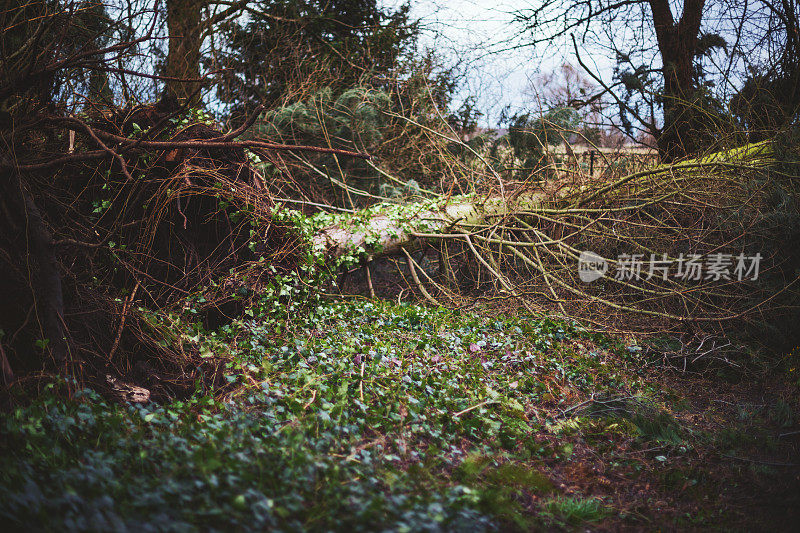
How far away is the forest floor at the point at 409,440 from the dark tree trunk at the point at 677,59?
441 cm

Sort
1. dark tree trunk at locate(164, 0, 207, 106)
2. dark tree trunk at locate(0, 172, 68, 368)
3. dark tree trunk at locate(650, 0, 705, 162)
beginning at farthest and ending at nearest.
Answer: dark tree trunk at locate(164, 0, 207, 106)
dark tree trunk at locate(650, 0, 705, 162)
dark tree trunk at locate(0, 172, 68, 368)

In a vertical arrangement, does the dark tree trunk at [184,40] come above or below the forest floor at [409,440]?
above

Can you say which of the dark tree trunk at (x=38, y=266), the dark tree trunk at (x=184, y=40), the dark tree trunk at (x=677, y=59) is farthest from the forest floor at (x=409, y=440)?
the dark tree trunk at (x=184, y=40)

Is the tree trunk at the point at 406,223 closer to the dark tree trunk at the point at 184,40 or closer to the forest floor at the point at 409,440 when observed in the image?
the forest floor at the point at 409,440

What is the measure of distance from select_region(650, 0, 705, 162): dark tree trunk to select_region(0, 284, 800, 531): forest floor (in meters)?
4.41

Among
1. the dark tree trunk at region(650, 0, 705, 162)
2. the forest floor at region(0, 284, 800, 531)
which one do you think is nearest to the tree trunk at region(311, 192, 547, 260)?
the forest floor at region(0, 284, 800, 531)

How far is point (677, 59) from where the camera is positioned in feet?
29.9

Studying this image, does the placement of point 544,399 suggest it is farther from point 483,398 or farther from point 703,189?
point 703,189

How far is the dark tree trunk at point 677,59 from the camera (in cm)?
856

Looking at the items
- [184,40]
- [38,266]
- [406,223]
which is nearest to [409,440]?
[38,266]

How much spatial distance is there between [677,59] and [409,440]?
29.1 ft

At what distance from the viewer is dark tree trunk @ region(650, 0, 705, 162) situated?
8.56m

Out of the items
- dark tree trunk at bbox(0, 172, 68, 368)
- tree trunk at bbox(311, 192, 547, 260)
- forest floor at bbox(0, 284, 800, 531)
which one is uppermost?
tree trunk at bbox(311, 192, 547, 260)

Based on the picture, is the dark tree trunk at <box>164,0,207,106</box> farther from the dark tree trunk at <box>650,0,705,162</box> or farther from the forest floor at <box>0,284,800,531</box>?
the dark tree trunk at <box>650,0,705,162</box>
